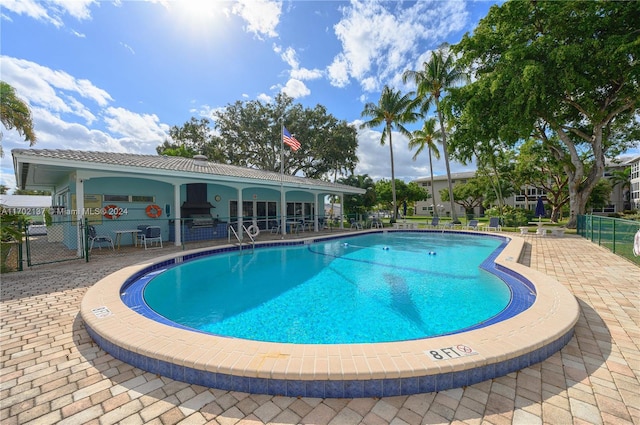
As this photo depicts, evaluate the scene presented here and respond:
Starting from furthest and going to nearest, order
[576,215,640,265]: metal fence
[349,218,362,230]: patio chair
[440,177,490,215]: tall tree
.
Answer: [440,177,490,215]: tall tree
[349,218,362,230]: patio chair
[576,215,640,265]: metal fence

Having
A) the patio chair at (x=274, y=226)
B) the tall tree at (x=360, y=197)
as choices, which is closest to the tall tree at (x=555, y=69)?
the tall tree at (x=360, y=197)

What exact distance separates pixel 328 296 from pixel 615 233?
993 centimetres

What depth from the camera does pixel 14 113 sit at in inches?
453

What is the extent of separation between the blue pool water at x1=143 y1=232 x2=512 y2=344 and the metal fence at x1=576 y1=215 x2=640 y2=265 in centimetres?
389

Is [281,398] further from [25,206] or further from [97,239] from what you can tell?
[25,206]

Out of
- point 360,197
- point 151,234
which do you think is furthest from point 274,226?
point 360,197

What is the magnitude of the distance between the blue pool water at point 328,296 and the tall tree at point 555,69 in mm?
9232

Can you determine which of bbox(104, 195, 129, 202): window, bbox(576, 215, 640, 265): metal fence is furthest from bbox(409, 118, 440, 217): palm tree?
bbox(104, 195, 129, 202): window

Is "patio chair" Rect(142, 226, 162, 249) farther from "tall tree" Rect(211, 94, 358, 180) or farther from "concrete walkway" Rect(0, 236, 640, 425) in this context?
"tall tree" Rect(211, 94, 358, 180)

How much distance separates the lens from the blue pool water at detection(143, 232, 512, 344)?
170 inches

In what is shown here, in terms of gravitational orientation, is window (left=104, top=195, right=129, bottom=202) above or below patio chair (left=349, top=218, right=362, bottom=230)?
above

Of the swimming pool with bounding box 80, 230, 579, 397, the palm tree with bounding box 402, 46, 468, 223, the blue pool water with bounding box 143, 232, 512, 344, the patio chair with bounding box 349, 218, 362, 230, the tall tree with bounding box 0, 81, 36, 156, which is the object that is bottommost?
the blue pool water with bounding box 143, 232, 512, 344

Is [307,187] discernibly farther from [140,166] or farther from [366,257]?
[140,166]

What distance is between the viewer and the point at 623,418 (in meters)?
1.99
